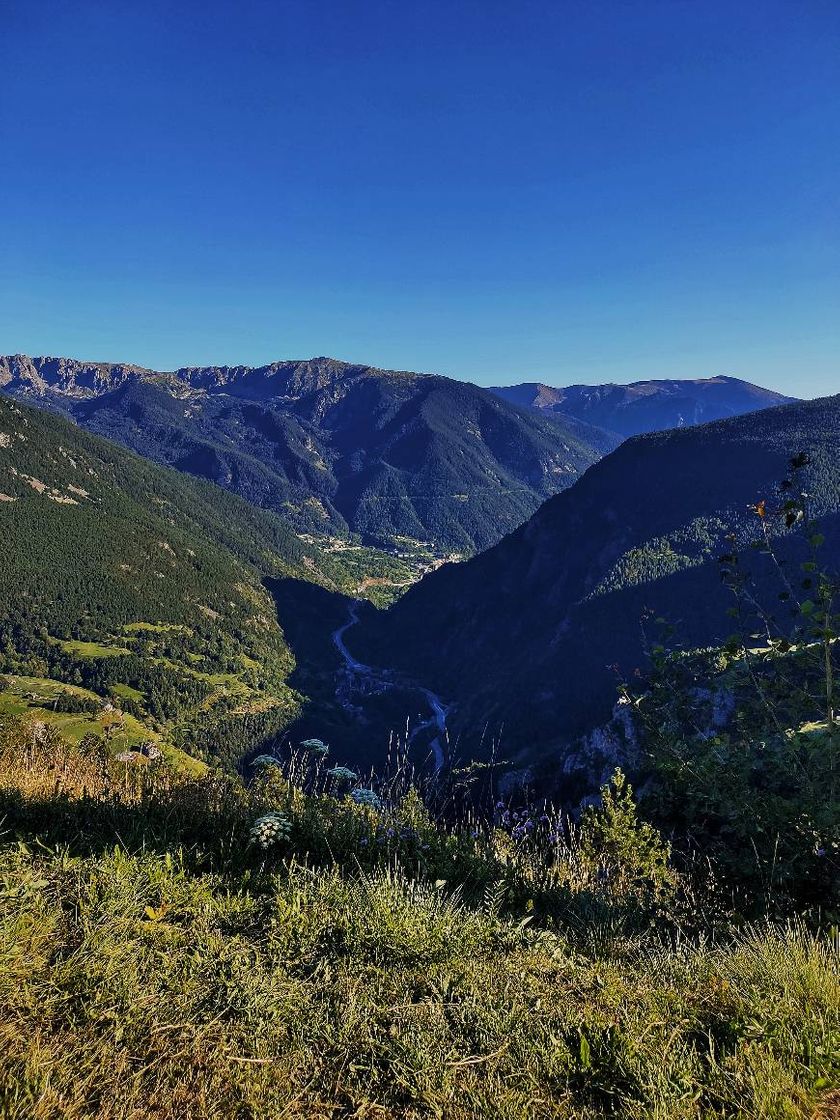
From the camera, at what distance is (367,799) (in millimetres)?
7805

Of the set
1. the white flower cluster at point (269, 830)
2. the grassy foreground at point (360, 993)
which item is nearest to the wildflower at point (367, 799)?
the grassy foreground at point (360, 993)

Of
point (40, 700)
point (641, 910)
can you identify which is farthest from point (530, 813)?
point (40, 700)

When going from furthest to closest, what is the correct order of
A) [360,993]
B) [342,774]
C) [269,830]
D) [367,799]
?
[342,774]
[367,799]
[269,830]
[360,993]

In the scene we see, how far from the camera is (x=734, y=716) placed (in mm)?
6621

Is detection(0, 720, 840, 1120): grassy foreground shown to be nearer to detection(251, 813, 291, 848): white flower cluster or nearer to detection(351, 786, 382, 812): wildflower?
detection(251, 813, 291, 848): white flower cluster

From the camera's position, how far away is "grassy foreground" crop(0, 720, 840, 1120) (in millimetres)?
2969

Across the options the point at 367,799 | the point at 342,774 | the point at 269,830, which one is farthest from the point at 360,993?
the point at 342,774

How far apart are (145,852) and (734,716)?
6468 millimetres

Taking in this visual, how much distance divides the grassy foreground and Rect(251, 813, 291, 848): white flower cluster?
86mm

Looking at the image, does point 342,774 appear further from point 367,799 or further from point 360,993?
point 360,993

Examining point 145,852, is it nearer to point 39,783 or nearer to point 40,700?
point 39,783

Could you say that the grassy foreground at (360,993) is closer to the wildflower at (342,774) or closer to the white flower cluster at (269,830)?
the white flower cluster at (269,830)

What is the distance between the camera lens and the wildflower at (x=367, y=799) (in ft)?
25.4

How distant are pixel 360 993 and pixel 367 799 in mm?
4094
